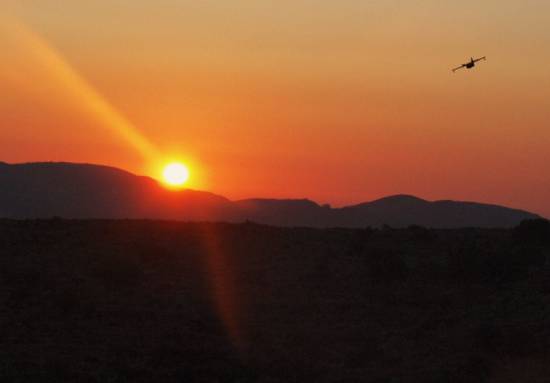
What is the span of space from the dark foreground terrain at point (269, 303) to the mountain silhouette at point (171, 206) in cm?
10170

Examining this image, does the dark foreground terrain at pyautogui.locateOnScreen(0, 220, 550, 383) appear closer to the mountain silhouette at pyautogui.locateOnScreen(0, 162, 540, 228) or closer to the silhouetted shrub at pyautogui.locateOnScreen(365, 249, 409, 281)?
the silhouetted shrub at pyautogui.locateOnScreen(365, 249, 409, 281)

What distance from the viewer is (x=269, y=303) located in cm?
3912

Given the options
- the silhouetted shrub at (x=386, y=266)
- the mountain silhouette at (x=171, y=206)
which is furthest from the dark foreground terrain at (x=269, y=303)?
the mountain silhouette at (x=171, y=206)

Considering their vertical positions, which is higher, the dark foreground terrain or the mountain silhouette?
the mountain silhouette

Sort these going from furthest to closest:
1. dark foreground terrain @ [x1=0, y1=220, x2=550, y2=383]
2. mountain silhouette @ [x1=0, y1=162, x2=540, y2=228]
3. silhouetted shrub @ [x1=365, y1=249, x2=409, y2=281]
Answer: mountain silhouette @ [x1=0, y1=162, x2=540, y2=228] → silhouetted shrub @ [x1=365, y1=249, x2=409, y2=281] → dark foreground terrain @ [x1=0, y1=220, x2=550, y2=383]

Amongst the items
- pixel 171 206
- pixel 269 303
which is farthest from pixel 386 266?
pixel 171 206

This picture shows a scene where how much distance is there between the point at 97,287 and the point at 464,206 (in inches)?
5088

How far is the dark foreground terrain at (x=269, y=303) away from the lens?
3206cm

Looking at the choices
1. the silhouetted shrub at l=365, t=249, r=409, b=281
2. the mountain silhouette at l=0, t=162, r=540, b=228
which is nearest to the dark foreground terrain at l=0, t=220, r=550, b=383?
the silhouetted shrub at l=365, t=249, r=409, b=281

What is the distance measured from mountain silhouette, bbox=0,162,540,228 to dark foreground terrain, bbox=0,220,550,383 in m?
102

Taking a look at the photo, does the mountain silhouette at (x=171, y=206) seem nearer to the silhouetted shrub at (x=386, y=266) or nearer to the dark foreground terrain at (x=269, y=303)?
the dark foreground terrain at (x=269, y=303)

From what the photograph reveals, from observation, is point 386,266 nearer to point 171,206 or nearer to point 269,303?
point 269,303

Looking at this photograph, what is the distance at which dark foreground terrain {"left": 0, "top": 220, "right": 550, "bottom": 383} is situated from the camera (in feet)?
105

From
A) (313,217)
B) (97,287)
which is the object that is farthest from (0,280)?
(313,217)
